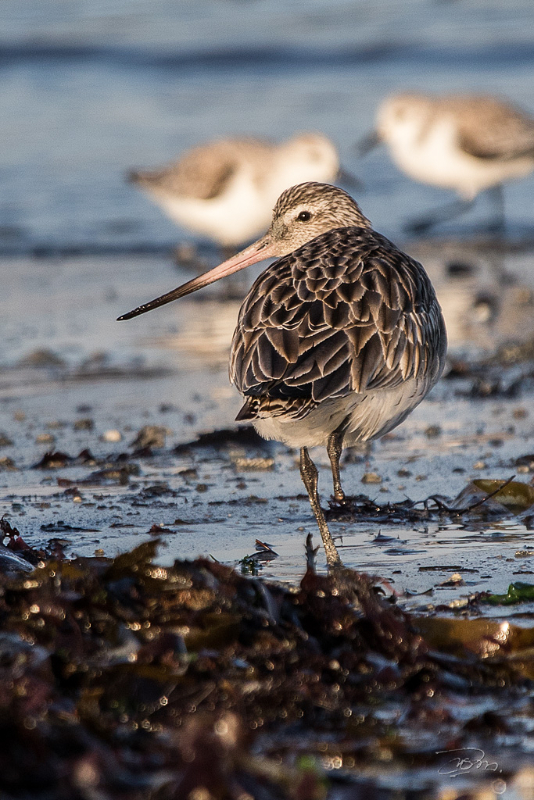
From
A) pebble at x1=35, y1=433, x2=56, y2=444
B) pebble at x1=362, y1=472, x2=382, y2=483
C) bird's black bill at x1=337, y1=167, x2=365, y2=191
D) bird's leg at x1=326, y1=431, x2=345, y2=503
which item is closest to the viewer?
bird's leg at x1=326, y1=431, x2=345, y2=503

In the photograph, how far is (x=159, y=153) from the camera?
1435 cm

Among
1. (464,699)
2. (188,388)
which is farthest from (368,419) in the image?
(188,388)

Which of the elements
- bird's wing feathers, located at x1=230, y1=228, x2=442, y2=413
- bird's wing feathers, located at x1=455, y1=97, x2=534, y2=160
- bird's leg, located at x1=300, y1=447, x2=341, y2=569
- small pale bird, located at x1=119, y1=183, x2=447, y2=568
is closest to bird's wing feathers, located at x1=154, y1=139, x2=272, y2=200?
bird's wing feathers, located at x1=455, y1=97, x2=534, y2=160

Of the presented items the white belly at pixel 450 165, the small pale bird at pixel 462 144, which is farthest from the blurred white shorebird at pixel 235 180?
the white belly at pixel 450 165

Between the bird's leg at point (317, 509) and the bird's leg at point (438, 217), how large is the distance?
7574 mm

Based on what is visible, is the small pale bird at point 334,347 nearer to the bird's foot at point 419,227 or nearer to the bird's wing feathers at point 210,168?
the bird's wing feathers at point 210,168

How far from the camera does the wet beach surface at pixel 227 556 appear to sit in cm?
253

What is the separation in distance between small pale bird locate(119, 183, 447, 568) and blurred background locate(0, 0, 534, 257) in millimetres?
6965

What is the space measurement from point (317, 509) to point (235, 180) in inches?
271

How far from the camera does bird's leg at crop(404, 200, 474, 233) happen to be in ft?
38.8

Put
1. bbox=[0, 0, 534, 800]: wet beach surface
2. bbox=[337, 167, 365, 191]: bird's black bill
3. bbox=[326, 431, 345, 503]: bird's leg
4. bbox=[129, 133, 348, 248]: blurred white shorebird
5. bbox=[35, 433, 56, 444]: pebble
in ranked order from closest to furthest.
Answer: bbox=[0, 0, 534, 800]: wet beach surface, bbox=[326, 431, 345, 503]: bird's leg, bbox=[35, 433, 56, 444]: pebble, bbox=[129, 133, 348, 248]: blurred white shorebird, bbox=[337, 167, 365, 191]: bird's black bill

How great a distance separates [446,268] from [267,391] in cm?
650

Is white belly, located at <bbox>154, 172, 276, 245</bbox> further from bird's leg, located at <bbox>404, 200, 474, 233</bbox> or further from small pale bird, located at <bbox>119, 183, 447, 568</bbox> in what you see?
small pale bird, located at <bbox>119, 183, 447, 568</bbox>

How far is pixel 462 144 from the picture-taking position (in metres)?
12.3
